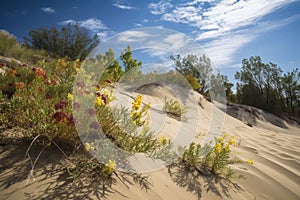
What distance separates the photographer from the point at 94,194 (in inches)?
49.4

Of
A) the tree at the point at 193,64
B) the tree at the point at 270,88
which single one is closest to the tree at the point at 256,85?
the tree at the point at 270,88

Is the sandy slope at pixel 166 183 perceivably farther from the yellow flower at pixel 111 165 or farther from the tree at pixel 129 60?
the tree at pixel 129 60

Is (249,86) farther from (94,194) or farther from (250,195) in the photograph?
(94,194)

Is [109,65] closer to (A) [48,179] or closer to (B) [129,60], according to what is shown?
(B) [129,60]

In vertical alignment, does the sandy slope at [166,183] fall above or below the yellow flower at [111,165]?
below

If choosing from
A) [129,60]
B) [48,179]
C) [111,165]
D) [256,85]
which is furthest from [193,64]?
[256,85]

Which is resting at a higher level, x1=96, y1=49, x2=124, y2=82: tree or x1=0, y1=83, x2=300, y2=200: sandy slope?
x1=96, y1=49, x2=124, y2=82: tree

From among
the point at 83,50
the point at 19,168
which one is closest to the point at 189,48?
the point at 19,168

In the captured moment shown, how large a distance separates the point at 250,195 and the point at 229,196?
12.7 inches

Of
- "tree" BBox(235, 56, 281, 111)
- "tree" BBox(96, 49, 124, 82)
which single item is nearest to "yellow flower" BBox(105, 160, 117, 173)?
"tree" BBox(96, 49, 124, 82)

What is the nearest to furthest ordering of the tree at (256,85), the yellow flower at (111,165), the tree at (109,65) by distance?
the yellow flower at (111,165), the tree at (109,65), the tree at (256,85)

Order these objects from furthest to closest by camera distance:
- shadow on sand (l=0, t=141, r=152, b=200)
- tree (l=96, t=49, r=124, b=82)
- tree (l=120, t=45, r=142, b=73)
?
tree (l=120, t=45, r=142, b=73) < tree (l=96, t=49, r=124, b=82) < shadow on sand (l=0, t=141, r=152, b=200)

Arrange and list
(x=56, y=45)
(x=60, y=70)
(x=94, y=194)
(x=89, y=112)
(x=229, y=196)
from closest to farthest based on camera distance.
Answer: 1. (x=94, y=194)
2. (x=89, y=112)
3. (x=229, y=196)
4. (x=60, y=70)
5. (x=56, y=45)

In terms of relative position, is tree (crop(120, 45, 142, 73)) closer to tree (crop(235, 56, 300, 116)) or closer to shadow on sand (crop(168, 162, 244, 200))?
shadow on sand (crop(168, 162, 244, 200))
